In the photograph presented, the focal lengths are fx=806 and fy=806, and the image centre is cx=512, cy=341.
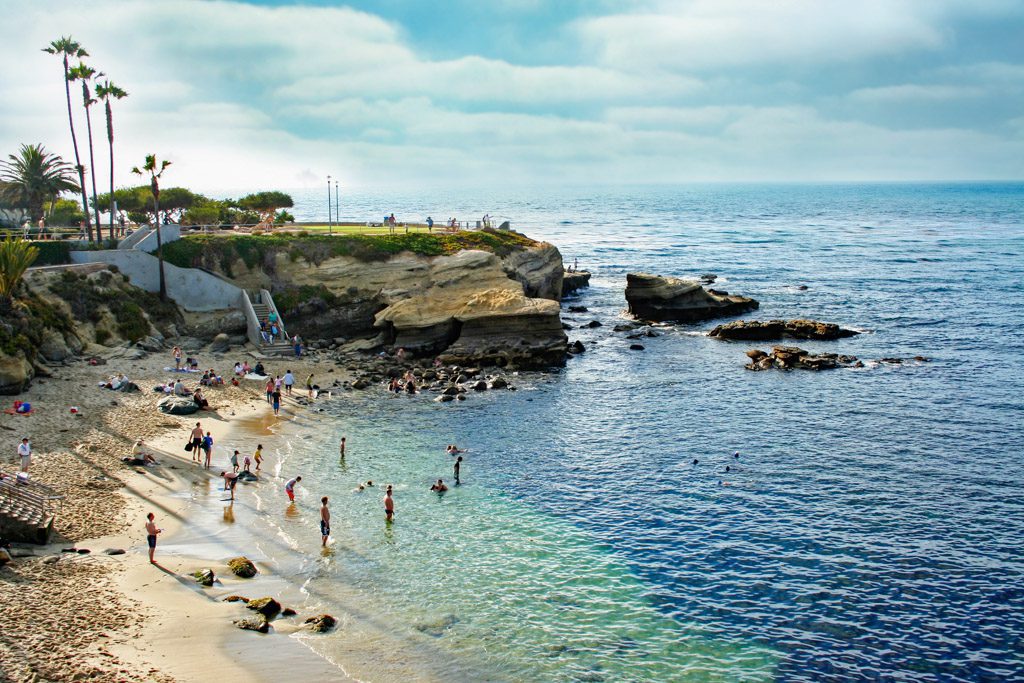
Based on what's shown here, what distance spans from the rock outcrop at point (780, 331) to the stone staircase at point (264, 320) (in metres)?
35.0

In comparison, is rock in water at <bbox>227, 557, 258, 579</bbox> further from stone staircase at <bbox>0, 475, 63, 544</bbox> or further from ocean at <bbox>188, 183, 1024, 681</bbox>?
stone staircase at <bbox>0, 475, 63, 544</bbox>

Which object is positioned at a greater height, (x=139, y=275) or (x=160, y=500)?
(x=139, y=275)

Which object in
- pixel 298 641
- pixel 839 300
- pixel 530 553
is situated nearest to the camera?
pixel 298 641

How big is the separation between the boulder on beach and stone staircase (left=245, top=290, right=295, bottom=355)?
12.2m

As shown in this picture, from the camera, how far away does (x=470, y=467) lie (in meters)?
38.5

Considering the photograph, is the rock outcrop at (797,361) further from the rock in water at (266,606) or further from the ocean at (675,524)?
the rock in water at (266,606)

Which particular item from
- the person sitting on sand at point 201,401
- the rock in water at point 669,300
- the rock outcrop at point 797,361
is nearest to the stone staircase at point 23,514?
the person sitting on sand at point 201,401

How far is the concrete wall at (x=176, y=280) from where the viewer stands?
193 ft

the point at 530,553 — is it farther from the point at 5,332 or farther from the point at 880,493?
the point at 5,332

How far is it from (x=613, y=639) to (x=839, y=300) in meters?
69.7

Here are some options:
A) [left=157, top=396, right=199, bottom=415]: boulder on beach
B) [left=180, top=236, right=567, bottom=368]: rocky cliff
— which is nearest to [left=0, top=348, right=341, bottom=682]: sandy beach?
[left=157, top=396, right=199, bottom=415]: boulder on beach

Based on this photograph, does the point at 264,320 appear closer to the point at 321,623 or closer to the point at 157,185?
the point at 157,185

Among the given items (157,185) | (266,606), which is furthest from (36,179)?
(266,606)

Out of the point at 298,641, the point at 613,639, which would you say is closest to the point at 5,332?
the point at 298,641
